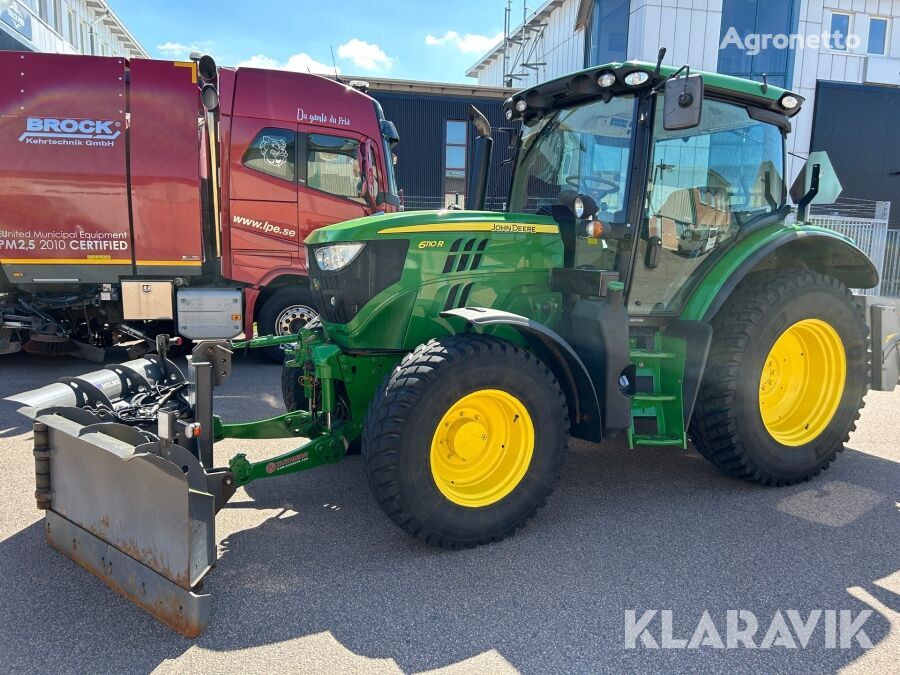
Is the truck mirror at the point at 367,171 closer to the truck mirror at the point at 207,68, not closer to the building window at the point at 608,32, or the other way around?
the truck mirror at the point at 207,68

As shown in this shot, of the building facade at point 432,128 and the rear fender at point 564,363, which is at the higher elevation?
the building facade at point 432,128

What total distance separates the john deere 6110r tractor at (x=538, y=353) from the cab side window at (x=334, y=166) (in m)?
3.21

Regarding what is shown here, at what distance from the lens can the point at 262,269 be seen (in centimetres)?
732

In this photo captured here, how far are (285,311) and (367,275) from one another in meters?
4.37

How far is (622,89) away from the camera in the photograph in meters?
3.64

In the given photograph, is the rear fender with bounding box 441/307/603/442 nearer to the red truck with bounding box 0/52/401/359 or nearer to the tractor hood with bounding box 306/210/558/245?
the tractor hood with bounding box 306/210/558/245

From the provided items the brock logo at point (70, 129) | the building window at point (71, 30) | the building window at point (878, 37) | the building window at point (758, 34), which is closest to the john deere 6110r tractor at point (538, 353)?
the brock logo at point (70, 129)

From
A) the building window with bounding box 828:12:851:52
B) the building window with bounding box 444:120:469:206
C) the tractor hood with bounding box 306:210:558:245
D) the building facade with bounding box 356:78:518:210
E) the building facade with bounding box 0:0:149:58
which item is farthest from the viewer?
the building window with bounding box 828:12:851:52

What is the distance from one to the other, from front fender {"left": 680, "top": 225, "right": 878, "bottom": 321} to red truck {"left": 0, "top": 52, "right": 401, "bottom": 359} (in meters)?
4.55

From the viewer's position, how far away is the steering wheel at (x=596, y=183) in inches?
149

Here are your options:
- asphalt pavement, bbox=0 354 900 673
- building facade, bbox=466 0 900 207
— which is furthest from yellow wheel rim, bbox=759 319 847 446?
building facade, bbox=466 0 900 207

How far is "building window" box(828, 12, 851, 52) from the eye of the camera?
17.9 metres

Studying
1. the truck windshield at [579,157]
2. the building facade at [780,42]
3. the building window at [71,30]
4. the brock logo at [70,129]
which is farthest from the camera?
the building window at [71,30]

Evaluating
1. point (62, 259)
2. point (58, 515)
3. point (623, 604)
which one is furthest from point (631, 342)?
point (62, 259)
